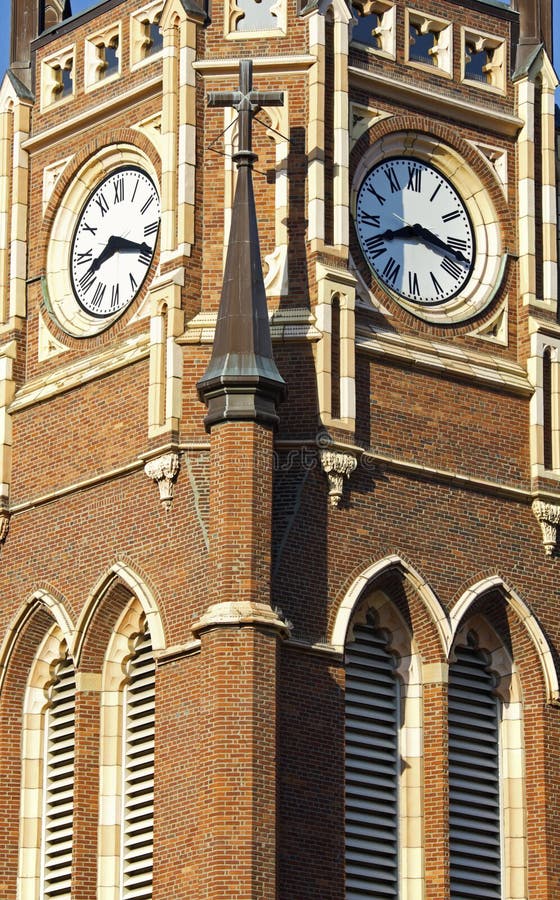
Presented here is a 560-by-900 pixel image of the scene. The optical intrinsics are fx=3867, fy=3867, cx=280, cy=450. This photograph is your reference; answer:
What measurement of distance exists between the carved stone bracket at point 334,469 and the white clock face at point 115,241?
12.6 feet

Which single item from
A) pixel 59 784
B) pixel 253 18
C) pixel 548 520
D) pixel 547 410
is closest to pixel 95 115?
pixel 253 18

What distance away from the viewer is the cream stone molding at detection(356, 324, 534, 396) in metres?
47.6

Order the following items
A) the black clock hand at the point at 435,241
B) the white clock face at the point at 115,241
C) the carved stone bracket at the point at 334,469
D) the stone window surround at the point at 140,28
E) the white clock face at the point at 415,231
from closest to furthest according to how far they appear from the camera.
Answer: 1. the carved stone bracket at the point at 334,469
2. the white clock face at the point at 415,231
3. the white clock face at the point at 115,241
4. the black clock hand at the point at 435,241
5. the stone window surround at the point at 140,28

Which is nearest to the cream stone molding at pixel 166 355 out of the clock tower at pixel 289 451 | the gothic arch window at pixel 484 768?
the clock tower at pixel 289 451

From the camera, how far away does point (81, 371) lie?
48.8m

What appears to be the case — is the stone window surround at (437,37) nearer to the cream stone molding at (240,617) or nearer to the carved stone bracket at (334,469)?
the carved stone bracket at (334,469)

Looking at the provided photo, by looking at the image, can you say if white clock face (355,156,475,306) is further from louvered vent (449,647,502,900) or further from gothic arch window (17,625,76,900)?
gothic arch window (17,625,76,900)

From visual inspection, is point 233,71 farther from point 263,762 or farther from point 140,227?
point 263,762

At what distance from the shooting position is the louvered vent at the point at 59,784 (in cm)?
4753

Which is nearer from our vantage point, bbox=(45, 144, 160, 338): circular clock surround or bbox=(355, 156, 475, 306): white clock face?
bbox=(355, 156, 475, 306): white clock face

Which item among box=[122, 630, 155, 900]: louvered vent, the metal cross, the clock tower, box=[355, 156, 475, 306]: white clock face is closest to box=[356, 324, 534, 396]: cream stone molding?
the clock tower

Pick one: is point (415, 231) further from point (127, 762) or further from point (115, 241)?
point (127, 762)

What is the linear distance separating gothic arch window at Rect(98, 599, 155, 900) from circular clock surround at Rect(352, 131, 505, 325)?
540 centimetres

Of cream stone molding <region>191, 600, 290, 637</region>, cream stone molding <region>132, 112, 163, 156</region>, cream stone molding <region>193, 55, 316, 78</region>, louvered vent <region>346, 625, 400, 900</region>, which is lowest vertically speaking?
louvered vent <region>346, 625, 400, 900</region>
